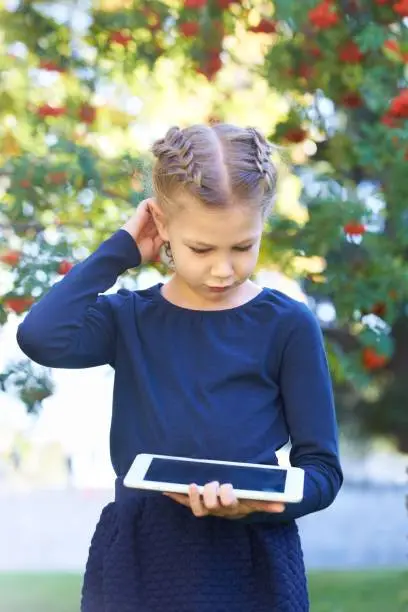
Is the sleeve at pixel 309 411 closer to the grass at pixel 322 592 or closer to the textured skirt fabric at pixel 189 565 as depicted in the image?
the textured skirt fabric at pixel 189 565

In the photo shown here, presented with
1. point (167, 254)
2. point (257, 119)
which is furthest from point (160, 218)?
point (257, 119)

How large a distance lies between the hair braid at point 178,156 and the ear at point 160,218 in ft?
0.26

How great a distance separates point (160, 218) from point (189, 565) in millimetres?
558

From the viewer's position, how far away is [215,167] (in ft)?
6.71

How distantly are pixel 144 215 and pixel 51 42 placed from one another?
2.90 m

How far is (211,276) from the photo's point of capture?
2027 millimetres

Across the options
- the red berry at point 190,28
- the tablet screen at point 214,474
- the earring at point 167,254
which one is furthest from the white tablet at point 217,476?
the red berry at point 190,28

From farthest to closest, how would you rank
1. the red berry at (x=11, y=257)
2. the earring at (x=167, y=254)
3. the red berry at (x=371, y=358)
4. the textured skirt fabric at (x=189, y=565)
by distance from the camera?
the red berry at (x=371, y=358) < the red berry at (x=11, y=257) < the earring at (x=167, y=254) < the textured skirt fabric at (x=189, y=565)

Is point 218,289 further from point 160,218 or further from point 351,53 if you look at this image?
point 351,53

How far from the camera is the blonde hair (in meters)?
2.03

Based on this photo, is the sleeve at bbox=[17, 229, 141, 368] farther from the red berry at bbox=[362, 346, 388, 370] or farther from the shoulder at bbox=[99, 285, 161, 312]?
the red berry at bbox=[362, 346, 388, 370]

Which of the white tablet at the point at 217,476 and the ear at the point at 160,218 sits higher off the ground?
the ear at the point at 160,218

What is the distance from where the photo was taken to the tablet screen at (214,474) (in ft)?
6.23

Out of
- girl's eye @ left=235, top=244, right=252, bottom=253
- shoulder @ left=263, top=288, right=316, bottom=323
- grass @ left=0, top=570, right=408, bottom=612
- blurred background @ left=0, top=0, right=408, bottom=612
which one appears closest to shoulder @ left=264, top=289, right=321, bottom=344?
shoulder @ left=263, top=288, right=316, bottom=323
